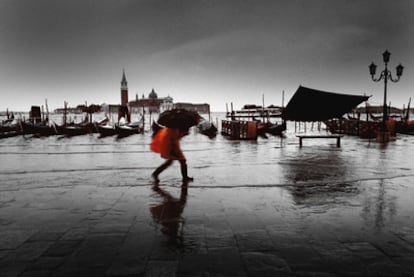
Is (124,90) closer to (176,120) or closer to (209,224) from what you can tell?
(176,120)

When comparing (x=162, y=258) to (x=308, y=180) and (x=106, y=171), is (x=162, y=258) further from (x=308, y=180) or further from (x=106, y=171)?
(x=106, y=171)

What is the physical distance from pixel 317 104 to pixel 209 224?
37.2 feet

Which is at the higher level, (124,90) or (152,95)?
(124,90)

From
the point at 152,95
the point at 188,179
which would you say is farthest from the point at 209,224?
the point at 152,95

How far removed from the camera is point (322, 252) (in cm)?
291

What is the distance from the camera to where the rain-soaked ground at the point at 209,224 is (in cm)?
268

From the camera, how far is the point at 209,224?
3703 millimetres

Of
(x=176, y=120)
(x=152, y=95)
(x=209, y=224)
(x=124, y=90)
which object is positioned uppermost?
(x=124, y=90)

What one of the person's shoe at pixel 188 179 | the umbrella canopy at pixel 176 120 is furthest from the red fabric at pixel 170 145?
the person's shoe at pixel 188 179

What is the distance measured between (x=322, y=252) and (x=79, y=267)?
2362 mm

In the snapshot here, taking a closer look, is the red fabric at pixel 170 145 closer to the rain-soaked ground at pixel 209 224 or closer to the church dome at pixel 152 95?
the rain-soaked ground at pixel 209 224

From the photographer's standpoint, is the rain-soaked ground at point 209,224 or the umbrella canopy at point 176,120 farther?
the umbrella canopy at point 176,120

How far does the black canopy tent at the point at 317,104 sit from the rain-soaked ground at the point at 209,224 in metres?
6.47

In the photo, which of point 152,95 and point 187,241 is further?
point 152,95
